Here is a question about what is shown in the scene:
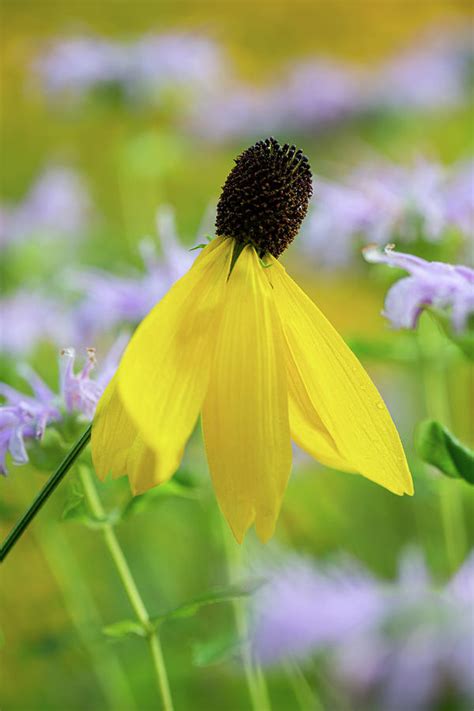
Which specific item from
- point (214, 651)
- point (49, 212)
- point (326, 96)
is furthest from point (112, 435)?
point (326, 96)

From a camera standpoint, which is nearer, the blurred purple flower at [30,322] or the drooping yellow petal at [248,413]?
the drooping yellow petal at [248,413]

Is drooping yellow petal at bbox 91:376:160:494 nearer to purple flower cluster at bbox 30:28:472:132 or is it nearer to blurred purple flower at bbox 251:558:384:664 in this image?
blurred purple flower at bbox 251:558:384:664

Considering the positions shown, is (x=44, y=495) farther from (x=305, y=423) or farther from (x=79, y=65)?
(x=79, y=65)

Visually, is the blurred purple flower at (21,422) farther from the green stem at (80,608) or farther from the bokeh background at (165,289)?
the green stem at (80,608)

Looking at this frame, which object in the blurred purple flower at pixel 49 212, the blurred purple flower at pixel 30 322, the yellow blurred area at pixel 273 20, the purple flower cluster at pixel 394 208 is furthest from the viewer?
the yellow blurred area at pixel 273 20

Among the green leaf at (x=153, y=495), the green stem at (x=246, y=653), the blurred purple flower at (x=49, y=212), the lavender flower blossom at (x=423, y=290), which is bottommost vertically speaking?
the green stem at (x=246, y=653)

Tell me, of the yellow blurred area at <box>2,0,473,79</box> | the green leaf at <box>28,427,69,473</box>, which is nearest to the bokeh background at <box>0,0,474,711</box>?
the green leaf at <box>28,427,69,473</box>

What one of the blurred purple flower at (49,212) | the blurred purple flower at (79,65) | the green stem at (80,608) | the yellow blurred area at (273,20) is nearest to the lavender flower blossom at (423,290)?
the green stem at (80,608)
